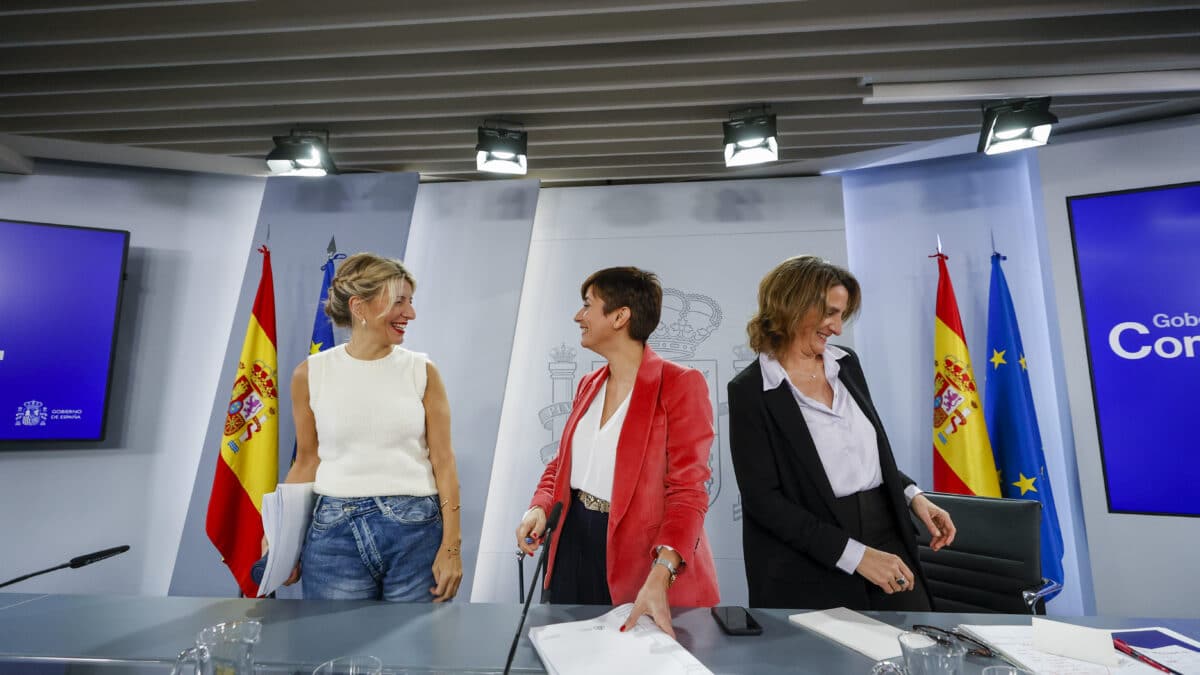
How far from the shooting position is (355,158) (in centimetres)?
345

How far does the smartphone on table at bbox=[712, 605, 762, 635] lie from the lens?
1.11m

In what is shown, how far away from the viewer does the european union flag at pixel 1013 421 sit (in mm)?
2828

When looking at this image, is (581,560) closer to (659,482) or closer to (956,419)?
(659,482)

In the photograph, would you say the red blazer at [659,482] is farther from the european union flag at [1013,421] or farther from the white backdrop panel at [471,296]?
the european union flag at [1013,421]

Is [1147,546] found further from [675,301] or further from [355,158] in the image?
[355,158]

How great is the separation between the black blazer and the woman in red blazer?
114mm

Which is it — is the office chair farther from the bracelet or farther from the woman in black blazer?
the bracelet

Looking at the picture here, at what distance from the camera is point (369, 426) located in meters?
1.58

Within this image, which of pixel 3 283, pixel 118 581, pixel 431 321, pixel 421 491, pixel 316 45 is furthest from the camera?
pixel 431 321

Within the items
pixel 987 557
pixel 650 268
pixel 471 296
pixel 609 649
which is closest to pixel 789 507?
pixel 609 649

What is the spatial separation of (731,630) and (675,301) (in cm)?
265

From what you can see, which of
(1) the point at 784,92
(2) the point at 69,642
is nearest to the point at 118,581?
(2) the point at 69,642

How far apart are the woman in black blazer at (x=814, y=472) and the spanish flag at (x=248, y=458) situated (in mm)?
2567

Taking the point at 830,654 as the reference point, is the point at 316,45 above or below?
above
